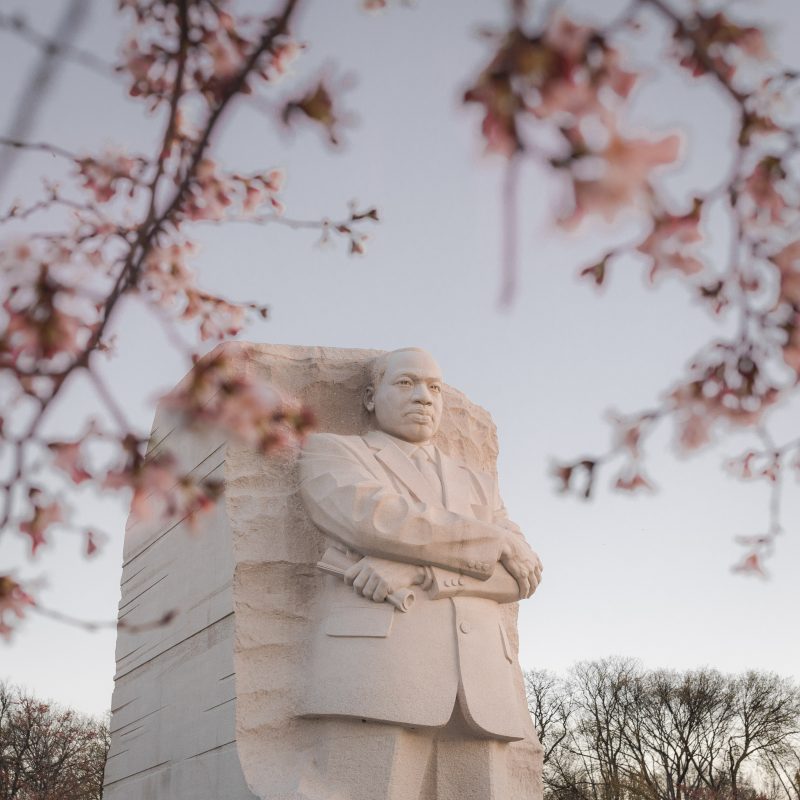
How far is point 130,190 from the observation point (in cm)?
278

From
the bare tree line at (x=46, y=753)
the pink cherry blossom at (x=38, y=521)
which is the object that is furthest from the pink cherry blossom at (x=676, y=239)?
the bare tree line at (x=46, y=753)

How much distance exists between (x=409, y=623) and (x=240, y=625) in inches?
29.4

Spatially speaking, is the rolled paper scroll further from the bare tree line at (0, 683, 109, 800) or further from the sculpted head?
the bare tree line at (0, 683, 109, 800)

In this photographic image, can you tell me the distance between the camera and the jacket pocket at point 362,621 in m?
4.59

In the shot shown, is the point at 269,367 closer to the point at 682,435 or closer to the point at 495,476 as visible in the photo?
the point at 495,476

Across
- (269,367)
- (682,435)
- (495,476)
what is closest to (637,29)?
(682,435)

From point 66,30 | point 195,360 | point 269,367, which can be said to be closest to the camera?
point 66,30

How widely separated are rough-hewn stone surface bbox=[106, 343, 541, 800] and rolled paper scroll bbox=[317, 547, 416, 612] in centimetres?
19

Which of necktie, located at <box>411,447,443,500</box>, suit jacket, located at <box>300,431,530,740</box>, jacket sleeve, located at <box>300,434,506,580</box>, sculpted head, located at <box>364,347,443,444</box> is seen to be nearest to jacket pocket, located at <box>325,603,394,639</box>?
suit jacket, located at <box>300,431,530,740</box>

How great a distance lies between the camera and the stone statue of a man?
448 centimetres

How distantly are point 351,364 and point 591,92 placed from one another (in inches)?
166

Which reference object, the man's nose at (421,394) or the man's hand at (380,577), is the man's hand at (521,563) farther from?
the man's nose at (421,394)

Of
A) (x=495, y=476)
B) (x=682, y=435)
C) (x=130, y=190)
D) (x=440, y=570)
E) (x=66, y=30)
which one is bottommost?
(x=682, y=435)

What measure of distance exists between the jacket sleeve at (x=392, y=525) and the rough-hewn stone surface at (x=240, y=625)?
0.25 meters
